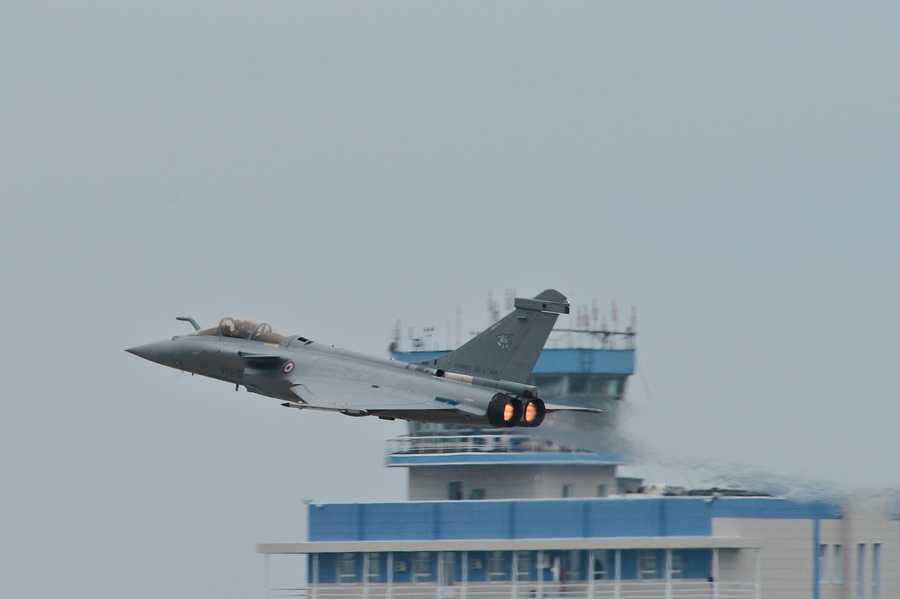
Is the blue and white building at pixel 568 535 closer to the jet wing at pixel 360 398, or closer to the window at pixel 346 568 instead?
the window at pixel 346 568

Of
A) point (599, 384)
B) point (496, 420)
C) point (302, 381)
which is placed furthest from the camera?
point (599, 384)

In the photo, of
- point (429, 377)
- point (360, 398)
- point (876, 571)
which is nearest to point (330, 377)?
point (360, 398)

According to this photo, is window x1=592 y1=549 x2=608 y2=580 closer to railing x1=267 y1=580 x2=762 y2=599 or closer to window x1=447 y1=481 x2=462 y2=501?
railing x1=267 y1=580 x2=762 y2=599

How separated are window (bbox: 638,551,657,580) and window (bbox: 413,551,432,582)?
5817 mm

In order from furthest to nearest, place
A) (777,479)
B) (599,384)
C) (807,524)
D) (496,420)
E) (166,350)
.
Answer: (599,384), (807,524), (777,479), (166,350), (496,420)

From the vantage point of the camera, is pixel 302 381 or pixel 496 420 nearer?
pixel 496 420

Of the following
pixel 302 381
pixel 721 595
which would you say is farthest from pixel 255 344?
pixel 721 595

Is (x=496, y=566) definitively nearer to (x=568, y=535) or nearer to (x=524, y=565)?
(x=524, y=565)

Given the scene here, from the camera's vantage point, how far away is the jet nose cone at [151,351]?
36125 mm

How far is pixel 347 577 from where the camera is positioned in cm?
4659

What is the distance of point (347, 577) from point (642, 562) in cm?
824

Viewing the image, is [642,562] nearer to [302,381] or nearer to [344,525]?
[344,525]

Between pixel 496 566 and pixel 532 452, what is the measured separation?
348 cm

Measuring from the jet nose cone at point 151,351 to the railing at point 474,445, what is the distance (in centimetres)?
1331
